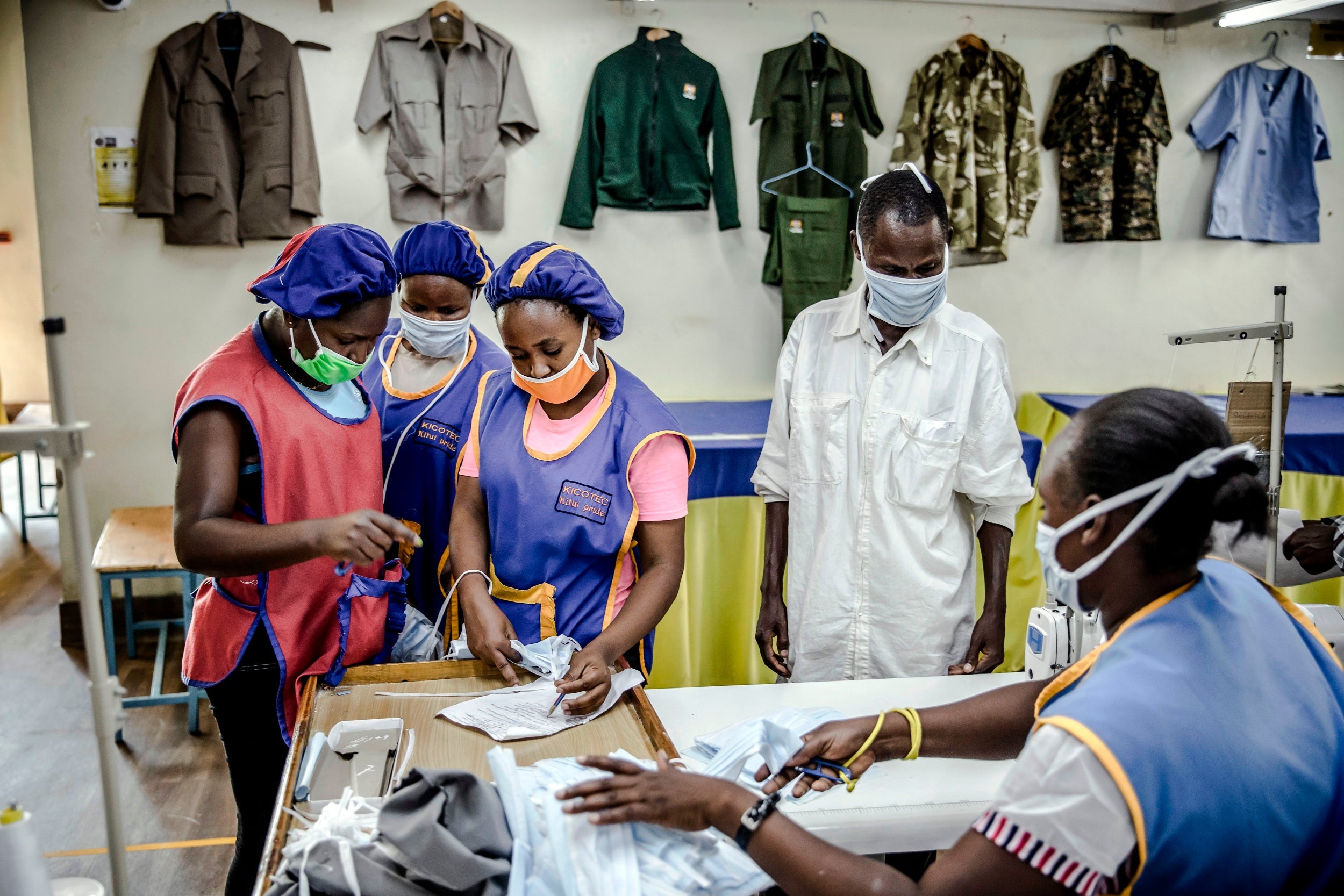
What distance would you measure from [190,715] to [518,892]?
9.68 feet

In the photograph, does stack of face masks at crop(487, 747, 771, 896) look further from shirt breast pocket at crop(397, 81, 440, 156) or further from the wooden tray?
shirt breast pocket at crop(397, 81, 440, 156)

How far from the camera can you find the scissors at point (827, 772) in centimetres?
139

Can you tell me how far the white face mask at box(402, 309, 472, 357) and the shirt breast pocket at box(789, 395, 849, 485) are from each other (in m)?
0.79

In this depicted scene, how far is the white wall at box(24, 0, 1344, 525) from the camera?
429 cm

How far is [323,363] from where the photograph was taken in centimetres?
168

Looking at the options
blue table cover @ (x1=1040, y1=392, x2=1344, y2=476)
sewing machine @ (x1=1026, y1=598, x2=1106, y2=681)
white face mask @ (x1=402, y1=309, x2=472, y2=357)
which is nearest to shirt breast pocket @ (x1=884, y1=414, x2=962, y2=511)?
sewing machine @ (x1=1026, y1=598, x2=1106, y2=681)

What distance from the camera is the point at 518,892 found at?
1.07m

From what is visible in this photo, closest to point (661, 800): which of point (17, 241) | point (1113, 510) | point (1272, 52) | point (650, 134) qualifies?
point (1113, 510)

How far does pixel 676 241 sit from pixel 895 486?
293 centimetres

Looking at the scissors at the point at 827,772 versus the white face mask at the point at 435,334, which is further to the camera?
the white face mask at the point at 435,334

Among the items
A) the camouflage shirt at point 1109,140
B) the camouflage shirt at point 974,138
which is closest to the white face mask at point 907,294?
the camouflage shirt at point 974,138

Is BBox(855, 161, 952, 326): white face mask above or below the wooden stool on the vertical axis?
above

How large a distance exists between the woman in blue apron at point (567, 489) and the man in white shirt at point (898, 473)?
1.54 ft

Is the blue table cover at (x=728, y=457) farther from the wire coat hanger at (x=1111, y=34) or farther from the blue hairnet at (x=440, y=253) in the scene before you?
the wire coat hanger at (x=1111, y=34)
